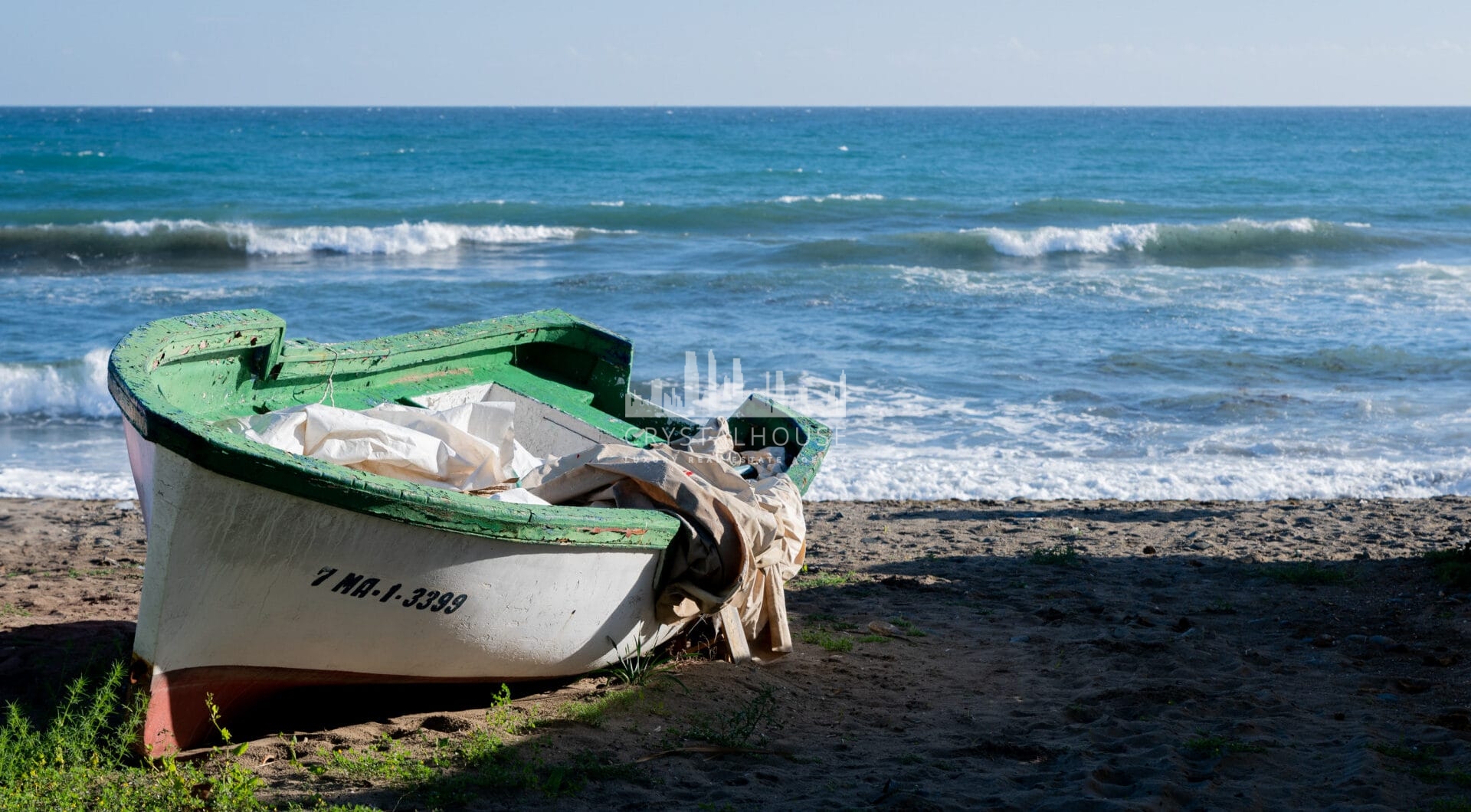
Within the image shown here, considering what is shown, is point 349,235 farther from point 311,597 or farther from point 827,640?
point 311,597

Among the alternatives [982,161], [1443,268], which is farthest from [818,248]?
[982,161]

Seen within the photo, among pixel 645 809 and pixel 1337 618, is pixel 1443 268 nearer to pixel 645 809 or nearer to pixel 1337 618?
pixel 1337 618

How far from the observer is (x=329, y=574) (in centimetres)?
373

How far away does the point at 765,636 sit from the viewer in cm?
517

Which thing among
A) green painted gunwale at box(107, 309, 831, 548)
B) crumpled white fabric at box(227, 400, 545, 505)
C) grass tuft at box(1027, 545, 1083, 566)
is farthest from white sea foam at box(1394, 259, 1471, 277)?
crumpled white fabric at box(227, 400, 545, 505)

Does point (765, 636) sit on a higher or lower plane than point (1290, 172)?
lower

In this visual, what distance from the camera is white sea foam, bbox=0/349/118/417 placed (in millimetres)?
11546

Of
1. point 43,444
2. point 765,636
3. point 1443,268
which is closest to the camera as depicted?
point 765,636

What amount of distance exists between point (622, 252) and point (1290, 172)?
96.7ft

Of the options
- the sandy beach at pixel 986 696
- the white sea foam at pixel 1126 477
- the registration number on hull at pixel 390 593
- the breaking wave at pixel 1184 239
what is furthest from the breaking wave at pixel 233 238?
the registration number on hull at pixel 390 593

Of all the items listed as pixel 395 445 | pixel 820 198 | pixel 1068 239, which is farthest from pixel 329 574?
pixel 820 198

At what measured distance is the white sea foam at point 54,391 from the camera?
37.9 feet

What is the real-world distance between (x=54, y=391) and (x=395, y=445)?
28.8 feet

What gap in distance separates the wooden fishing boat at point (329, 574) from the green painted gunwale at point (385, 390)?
11 millimetres
